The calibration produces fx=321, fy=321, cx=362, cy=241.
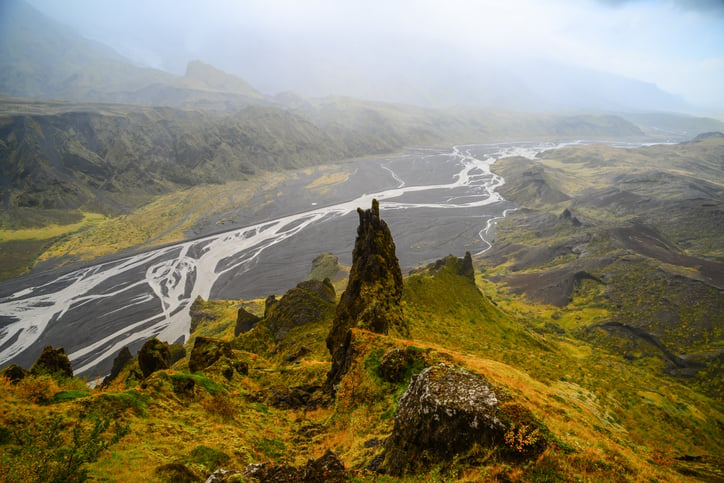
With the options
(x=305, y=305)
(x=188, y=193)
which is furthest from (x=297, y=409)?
(x=188, y=193)

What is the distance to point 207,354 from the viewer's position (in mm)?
16469

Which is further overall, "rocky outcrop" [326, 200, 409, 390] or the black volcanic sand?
the black volcanic sand

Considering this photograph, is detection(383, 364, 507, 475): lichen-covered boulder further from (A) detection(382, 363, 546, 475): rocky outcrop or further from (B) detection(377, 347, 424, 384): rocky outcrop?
(B) detection(377, 347, 424, 384): rocky outcrop

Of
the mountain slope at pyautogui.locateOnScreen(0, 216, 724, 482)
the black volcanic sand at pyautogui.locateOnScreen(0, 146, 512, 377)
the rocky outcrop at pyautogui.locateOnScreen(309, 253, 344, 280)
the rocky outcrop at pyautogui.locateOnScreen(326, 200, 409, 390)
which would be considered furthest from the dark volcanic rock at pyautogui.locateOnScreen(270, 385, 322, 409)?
the rocky outcrop at pyautogui.locateOnScreen(309, 253, 344, 280)

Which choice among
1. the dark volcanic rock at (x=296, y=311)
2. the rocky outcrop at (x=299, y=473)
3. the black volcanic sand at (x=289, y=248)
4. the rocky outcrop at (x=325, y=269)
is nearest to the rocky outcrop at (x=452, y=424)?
the rocky outcrop at (x=299, y=473)

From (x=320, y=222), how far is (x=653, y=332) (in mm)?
67320

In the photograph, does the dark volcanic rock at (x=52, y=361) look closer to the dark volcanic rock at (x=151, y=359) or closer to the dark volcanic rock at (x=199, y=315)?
the dark volcanic rock at (x=151, y=359)

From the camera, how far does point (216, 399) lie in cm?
1163

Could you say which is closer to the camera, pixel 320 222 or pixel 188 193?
pixel 320 222

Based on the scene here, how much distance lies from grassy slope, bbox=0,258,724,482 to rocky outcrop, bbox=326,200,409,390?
5.62 ft

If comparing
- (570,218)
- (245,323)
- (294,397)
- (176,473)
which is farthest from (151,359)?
(570,218)

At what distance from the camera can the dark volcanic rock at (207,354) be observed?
53.1 feet

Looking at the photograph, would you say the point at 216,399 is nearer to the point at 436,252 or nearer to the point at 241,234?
the point at 436,252

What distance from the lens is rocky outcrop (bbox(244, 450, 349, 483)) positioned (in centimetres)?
695
